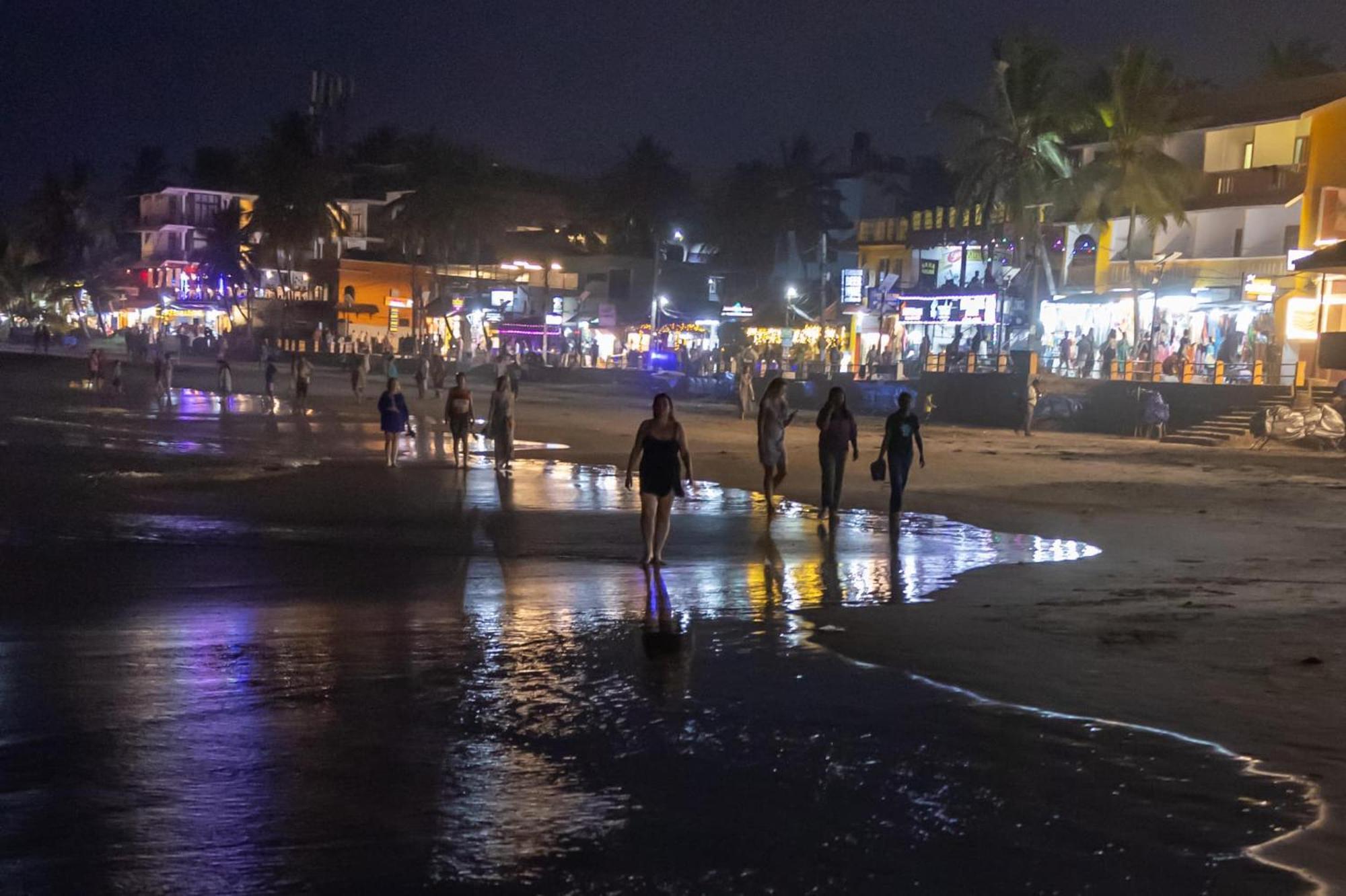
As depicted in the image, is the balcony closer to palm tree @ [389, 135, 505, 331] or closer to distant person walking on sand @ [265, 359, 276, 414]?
distant person walking on sand @ [265, 359, 276, 414]

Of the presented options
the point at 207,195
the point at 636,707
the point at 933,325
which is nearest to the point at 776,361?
the point at 933,325

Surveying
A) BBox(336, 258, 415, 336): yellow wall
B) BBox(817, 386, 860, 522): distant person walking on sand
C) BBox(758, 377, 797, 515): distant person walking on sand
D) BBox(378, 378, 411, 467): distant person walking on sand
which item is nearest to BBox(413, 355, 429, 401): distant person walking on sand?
BBox(378, 378, 411, 467): distant person walking on sand

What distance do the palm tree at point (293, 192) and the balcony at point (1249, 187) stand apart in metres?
55.5

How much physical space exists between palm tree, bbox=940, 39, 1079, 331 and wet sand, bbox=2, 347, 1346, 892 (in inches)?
969

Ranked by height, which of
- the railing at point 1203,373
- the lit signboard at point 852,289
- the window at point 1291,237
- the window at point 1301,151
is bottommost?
the railing at point 1203,373

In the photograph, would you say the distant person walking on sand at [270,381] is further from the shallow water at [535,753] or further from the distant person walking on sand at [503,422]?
the shallow water at [535,753]

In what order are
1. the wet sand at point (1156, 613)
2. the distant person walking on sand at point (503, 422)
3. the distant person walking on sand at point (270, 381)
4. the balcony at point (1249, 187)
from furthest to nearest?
the balcony at point (1249, 187) < the distant person walking on sand at point (270, 381) < the distant person walking on sand at point (503, 422) < the wet sand at point (1156, 613)

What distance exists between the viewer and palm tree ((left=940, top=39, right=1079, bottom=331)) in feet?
151

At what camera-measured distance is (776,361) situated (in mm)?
51250

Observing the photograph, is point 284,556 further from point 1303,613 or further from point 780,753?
point 1303,613

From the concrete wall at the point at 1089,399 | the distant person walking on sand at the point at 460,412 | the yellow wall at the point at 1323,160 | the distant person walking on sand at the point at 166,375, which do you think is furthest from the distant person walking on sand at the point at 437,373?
the yellow wall at the point at 1323,160

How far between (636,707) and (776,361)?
44646 millimetres

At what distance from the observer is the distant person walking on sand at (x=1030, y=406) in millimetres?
33188

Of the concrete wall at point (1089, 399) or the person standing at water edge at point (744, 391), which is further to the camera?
the person standing at water edge at point (744, 391)
